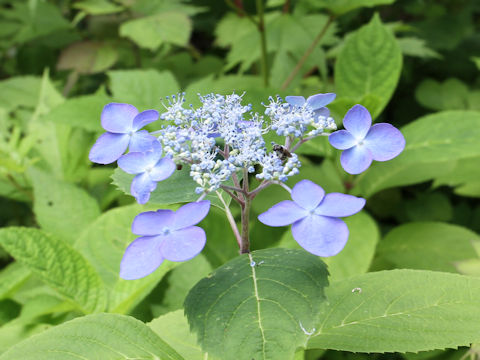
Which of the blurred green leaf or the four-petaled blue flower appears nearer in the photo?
the four-petaled blue flower

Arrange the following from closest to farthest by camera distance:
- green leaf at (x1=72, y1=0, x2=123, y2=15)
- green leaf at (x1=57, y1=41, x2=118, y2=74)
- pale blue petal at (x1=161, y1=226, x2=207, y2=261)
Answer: pale blue petal at (x1=161, y1=226, x2=207, y2=261) → green leaf at (x1=72, y1=0, x2=123, y2=15) → green leaf at (x1=57, y1=41, x2=118, y2=74)

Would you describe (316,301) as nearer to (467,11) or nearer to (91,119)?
(91,119)

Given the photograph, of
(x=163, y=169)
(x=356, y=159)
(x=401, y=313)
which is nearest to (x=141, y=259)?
(x=163, y=169)

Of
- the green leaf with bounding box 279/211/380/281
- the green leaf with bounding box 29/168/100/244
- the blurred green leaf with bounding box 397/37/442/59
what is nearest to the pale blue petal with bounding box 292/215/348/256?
the green leaf with bounding box 279/211/380/281

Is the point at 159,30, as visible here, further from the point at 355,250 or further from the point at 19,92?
the point at 355,250

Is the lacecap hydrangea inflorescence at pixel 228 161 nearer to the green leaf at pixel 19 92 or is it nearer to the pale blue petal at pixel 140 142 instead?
the pale blue petal at pixel 140 142

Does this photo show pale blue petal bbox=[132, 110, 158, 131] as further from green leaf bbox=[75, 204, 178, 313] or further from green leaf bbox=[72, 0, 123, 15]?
green leaf bbox=[72, 0, 123, 15]

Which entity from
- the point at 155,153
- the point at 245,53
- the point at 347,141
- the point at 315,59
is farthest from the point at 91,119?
the point at 347,141
